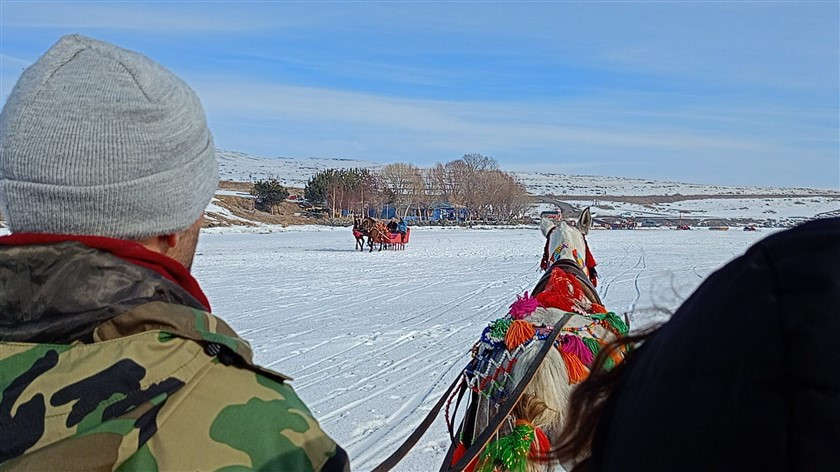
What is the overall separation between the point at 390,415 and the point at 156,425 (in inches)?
227

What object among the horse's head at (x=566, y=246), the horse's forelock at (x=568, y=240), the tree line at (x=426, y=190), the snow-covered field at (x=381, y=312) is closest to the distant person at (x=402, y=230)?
the snow-covered field at (x=381, y=312)

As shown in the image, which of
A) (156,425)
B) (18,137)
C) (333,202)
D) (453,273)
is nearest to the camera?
(156,425)

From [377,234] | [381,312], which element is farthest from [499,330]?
[377,234]

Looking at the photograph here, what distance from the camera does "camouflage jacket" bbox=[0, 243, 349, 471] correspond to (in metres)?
1.31

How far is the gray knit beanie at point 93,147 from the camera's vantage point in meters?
1.44

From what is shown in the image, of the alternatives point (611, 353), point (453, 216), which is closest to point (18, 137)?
point (611, 353)

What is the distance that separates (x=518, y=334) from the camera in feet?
13.9

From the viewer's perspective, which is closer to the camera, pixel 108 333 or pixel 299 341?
pixel 108 333

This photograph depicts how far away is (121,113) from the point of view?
146cm

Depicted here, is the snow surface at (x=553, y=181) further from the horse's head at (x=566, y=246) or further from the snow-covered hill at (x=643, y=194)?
the horse's head at (x=566, y=246)

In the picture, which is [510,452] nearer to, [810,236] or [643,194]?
[810,236]

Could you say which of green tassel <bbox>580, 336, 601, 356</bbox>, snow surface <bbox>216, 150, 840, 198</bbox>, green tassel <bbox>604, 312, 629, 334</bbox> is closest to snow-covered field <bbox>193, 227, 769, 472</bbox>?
green tassel <bbox>604, 312, 629, 334</bbox>

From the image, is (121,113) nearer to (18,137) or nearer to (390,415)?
(18,137)

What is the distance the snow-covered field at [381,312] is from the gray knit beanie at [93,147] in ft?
3.27
